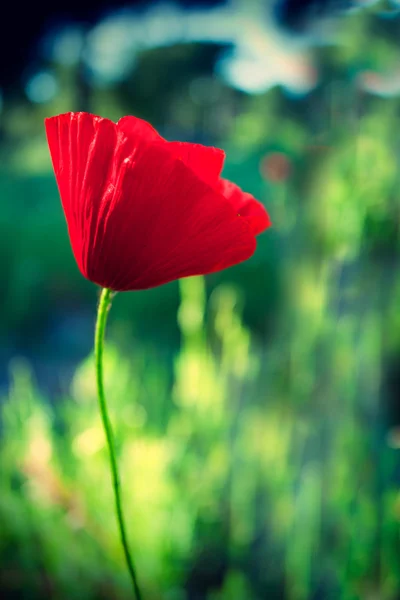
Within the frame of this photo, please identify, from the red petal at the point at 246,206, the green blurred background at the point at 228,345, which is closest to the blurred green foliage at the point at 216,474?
the green blurred background at the point at 228,345

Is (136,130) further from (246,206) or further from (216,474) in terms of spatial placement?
(216,474)

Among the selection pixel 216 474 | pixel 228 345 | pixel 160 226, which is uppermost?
pixel 160 226

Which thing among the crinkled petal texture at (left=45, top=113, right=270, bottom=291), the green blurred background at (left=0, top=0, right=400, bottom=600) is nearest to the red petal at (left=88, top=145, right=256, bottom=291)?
the crinkled petal texture at (left=45, top=113, right=270, bottom=291)

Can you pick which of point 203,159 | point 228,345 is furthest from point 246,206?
point 228,345

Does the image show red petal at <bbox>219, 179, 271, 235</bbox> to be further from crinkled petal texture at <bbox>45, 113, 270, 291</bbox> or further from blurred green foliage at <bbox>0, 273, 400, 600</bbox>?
blurred green foliage at <bbox>0, 273, 400, 600</bbox>

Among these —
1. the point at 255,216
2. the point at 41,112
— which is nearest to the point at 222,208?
the point at 255,216

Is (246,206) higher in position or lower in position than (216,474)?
higher

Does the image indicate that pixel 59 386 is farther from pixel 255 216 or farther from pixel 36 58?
pixel 255 216
